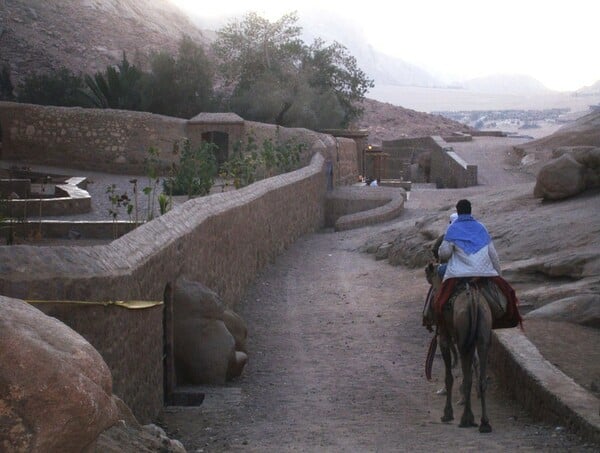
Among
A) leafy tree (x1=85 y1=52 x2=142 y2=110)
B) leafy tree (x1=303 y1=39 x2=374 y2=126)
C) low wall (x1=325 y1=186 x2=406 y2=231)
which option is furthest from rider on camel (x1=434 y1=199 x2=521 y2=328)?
leafy tree (x1=303 y1=39 x2=374 y2=126)

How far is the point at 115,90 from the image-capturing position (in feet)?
128

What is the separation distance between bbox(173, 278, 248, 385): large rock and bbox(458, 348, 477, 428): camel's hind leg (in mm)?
2953

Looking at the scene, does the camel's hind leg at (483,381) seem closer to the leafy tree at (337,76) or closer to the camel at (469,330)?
the camel at (469,330)

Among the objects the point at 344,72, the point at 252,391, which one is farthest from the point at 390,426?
the point at 344,72

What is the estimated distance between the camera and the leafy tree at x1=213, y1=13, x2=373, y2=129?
4531 cm

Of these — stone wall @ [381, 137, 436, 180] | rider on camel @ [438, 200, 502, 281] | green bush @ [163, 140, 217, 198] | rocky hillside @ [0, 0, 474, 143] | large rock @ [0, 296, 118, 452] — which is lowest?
stone wall @ [381, 137, 436, 180]

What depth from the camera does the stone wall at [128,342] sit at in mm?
7434

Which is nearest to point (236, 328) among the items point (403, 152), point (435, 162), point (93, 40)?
point (435, 162)

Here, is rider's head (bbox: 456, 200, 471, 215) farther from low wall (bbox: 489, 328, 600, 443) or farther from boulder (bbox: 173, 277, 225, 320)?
boulder (bbox: 173, 277, 225, 320)

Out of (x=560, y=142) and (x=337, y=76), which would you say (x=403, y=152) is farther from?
(x=560, y=142)

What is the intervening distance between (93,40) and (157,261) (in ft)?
243

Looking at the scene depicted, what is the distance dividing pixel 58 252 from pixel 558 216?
11918 mm

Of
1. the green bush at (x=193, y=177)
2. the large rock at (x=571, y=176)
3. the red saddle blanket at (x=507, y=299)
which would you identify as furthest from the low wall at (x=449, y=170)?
the red saddle blanket at (x=507, y=299)

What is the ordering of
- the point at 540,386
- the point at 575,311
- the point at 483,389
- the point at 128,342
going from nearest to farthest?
1. the point at 128,342
2. the point at 483,389
3. the point at 540,386
4. the point at 575,311
